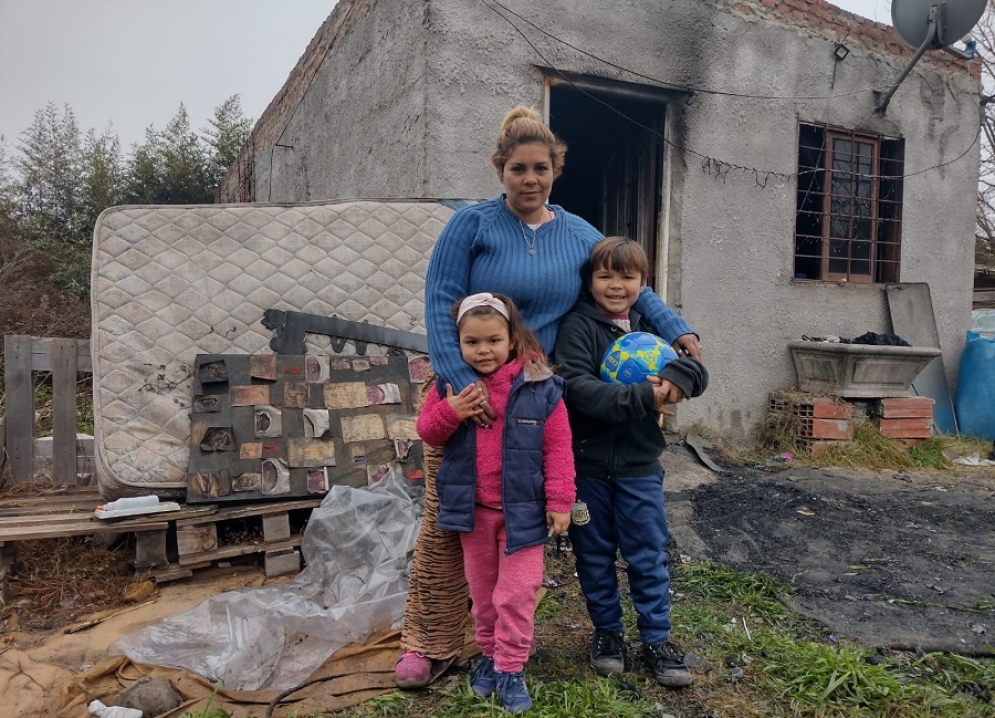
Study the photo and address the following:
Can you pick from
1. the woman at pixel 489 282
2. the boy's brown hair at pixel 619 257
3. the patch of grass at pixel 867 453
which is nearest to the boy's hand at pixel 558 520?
the woman at pixel 489 282

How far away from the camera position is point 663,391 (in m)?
2.00

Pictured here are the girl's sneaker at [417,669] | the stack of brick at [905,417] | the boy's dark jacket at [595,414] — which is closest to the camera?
the boy's dark jacket at [595,414]

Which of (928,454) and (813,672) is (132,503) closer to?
(813,672)

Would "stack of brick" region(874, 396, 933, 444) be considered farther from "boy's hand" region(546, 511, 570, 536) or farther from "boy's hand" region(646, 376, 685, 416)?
"boy's hand" region(546, 511, 570, 536)

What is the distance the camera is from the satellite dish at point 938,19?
5617 millimetres

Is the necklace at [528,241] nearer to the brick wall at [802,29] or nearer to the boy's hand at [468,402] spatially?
the boy's hand at [468,402]

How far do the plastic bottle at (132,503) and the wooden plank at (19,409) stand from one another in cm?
111

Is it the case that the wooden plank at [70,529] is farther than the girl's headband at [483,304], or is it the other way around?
the wooden plank at [70,529]

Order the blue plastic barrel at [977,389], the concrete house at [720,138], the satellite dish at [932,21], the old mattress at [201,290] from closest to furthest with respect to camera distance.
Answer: the old mattress at [201,290], the concrete house at [720,138], the satellite dish at [932,21], the blue plastic barrel at [977,389]

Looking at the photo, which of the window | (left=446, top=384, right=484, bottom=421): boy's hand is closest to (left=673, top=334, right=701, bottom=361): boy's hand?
(left=446, top=384, right=484, bottom=421): boy's hand

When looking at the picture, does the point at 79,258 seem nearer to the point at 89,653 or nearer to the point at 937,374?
the point at 89,653

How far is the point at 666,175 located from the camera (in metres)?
5.52

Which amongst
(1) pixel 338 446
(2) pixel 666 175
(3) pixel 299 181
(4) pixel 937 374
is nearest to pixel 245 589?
(1) pixel 338 446

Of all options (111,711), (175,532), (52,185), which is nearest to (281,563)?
(175,532)
